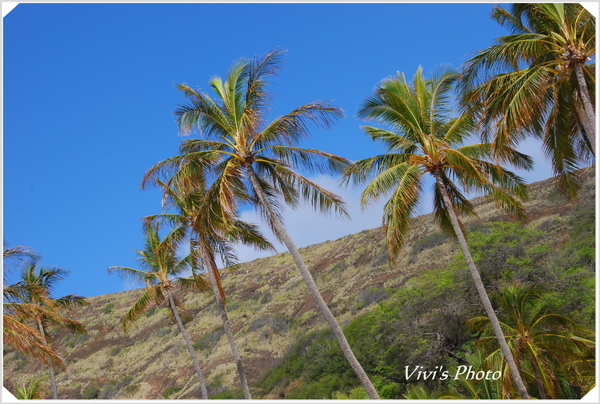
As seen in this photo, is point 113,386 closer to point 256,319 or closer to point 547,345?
point 256,319

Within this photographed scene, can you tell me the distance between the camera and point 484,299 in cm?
1486

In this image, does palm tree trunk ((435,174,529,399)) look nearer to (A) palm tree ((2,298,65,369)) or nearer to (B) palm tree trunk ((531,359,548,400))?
(B) palm tree trunk ((531,359,548,400))

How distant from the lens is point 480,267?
23984 millimetres

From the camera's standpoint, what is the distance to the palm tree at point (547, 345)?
15.8 meters

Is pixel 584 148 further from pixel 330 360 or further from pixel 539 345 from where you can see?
pixel 330 360

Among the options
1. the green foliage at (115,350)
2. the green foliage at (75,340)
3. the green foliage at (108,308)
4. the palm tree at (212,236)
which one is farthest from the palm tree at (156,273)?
the green foliage at (108,308)

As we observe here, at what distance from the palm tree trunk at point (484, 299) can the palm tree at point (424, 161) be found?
0.03 meters

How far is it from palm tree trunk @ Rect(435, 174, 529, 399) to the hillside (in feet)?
56.8

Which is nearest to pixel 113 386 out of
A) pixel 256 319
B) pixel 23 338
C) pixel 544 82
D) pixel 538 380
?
pixel 256 319

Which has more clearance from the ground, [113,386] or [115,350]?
[115,350]

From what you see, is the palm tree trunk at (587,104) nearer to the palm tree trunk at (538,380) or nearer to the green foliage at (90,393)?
the palm tree trunk at (538,380)

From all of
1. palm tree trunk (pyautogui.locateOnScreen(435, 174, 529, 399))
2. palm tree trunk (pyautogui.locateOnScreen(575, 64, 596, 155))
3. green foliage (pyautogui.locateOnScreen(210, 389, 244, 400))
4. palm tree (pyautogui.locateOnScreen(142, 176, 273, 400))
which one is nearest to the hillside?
green foliage (pyautogui.locateOnScreen(210, 389, 244, 400))

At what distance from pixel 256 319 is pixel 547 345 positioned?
30.3 metres

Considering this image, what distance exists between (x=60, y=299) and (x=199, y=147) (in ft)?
60.0
